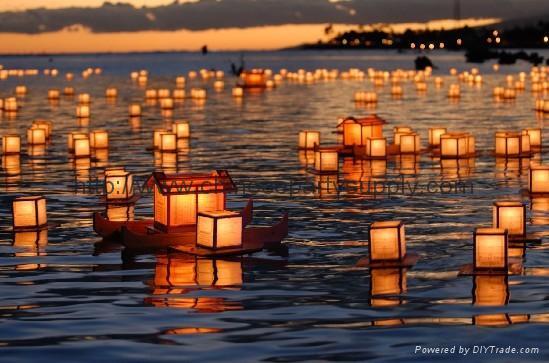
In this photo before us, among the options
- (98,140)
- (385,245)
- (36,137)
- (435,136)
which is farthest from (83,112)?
(385,245)

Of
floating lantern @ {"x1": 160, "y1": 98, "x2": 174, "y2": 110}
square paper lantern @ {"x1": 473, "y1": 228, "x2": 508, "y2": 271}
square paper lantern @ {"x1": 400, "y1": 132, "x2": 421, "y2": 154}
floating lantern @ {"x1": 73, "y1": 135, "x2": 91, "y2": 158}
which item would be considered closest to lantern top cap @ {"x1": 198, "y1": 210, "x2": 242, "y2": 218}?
square paper lantern @ {"x1": 473, "y1": 228, "x2": 508, "y2": 271}

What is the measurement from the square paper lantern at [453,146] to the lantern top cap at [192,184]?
558 inches

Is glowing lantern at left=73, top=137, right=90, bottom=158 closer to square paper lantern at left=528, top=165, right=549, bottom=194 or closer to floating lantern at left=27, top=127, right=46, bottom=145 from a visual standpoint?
floating lantern at left=27, top=127, right=46, bottom=145

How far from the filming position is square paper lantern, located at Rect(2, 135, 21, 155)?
33.4m

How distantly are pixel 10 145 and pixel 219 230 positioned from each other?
18291 mm

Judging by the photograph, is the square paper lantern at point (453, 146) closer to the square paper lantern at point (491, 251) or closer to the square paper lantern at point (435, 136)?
the square paper lantern at point (435, 136)

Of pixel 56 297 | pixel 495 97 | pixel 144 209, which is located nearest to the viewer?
pixel 56 297

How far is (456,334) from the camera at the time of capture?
12.1 meters

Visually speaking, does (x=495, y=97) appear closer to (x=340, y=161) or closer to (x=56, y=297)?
(x=340, y=161)

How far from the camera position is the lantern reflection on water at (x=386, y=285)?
13.7 metres

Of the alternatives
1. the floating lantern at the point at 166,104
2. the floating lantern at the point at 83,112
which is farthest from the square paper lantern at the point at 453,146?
the floating lantern at the point at 166,104

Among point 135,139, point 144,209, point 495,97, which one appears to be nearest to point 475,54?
point 495,97

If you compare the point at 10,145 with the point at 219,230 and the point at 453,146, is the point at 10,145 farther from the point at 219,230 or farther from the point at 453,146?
the point at 219,230

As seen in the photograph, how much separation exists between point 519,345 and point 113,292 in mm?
5166
